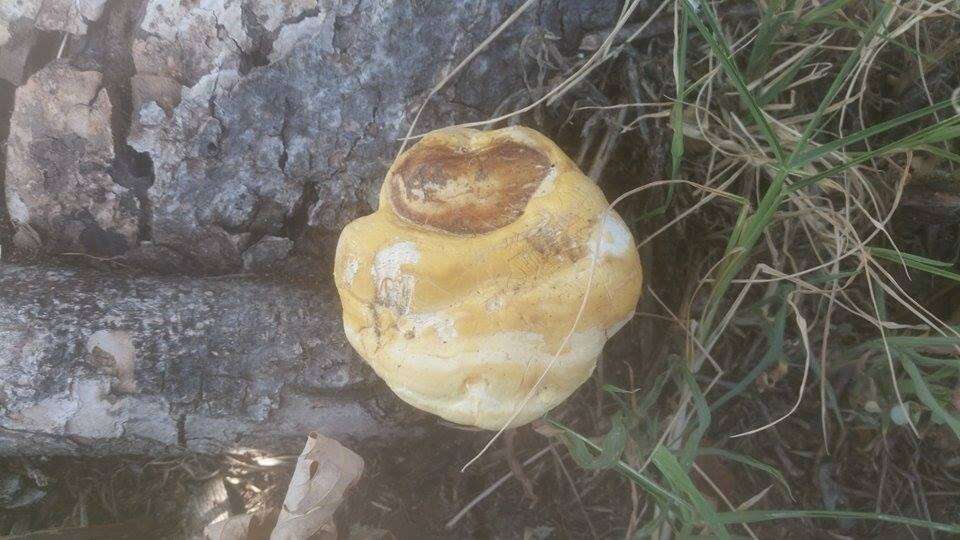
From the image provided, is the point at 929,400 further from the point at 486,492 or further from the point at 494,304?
the point at 486,492

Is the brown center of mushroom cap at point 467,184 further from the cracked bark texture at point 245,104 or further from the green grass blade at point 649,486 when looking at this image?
the green grass blade at point 649,486

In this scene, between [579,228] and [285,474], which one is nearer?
[579,228]

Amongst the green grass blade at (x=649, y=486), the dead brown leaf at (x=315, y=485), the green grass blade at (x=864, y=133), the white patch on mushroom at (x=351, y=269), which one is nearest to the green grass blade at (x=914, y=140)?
→ the green grass blade at (x=864, y=133)

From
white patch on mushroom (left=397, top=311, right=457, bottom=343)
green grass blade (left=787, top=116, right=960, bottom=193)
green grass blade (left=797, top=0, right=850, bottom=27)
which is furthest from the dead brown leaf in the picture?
green grass blade (left=797, top=0, right=850, bottom=27)

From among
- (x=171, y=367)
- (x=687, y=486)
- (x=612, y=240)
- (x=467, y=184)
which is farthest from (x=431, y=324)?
(x=171, y=367)

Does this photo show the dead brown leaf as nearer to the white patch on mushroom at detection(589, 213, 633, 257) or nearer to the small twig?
the small twig

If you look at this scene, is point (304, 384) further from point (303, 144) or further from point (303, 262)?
point (303, 144)

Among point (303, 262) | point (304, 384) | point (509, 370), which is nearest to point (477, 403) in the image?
point (509, 370)
